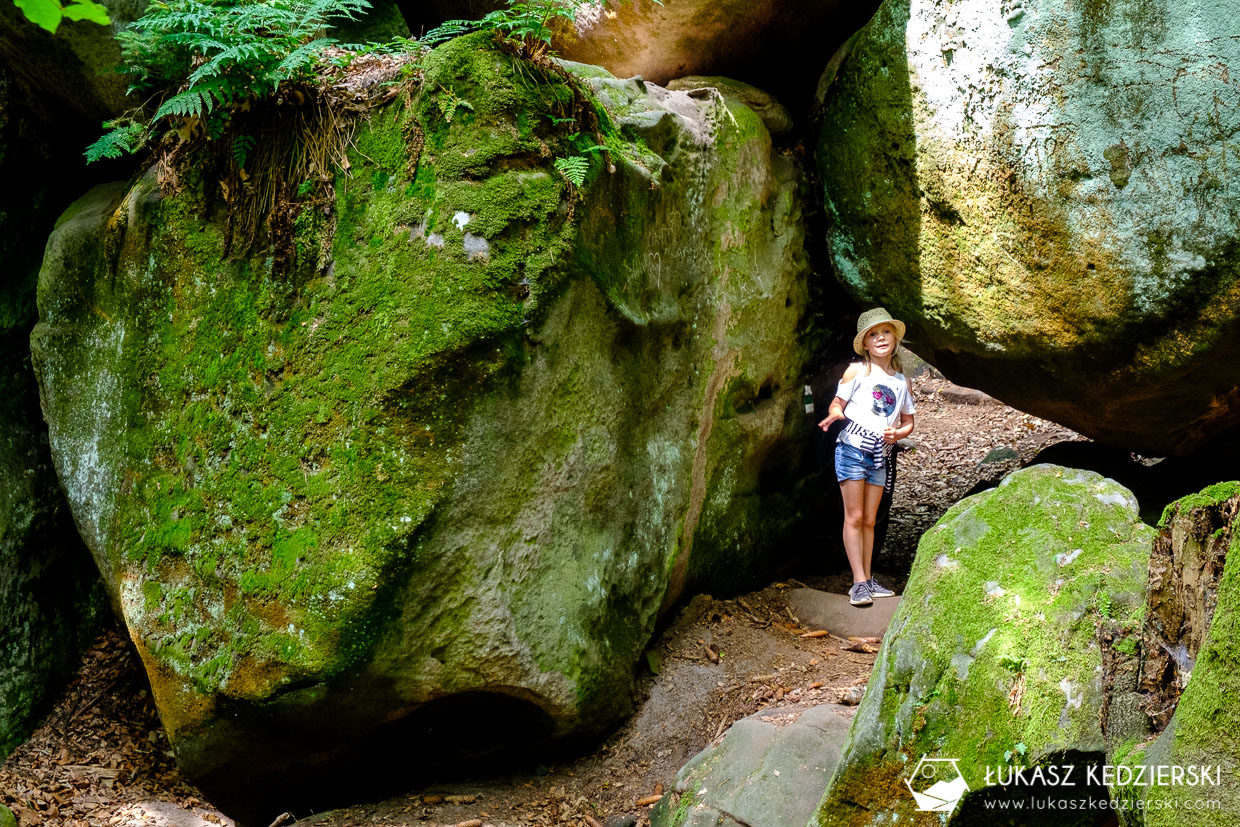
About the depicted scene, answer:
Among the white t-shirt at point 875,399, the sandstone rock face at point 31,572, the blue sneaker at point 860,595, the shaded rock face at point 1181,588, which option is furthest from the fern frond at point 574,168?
the sandstone rock face at point 31,572

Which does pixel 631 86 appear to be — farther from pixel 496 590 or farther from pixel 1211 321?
pixel 1211 321

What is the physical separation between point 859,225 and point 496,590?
3531 mm

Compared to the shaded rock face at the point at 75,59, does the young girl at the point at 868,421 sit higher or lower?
lower

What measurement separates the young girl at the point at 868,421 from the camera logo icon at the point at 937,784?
2973mm

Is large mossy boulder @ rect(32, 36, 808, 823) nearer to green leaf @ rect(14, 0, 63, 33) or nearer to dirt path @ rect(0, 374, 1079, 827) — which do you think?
dirt path @ rect(0, 374, 1079, 827)

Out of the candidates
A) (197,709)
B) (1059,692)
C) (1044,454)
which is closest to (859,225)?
(1044,454)

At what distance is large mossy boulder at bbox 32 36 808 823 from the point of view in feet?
14.4

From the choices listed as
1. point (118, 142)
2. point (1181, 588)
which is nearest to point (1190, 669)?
point (1181, 588)

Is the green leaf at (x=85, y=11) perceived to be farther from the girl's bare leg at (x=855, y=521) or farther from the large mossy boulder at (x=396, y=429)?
the girl's bare leg at (x=855, y=521)

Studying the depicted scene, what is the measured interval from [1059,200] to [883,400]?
1.49 metres

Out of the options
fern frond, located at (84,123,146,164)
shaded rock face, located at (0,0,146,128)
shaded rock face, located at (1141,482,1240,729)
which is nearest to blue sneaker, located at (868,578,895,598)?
shaded rock face, located at (1141,482,1240,729)

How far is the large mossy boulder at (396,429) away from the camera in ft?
14.4

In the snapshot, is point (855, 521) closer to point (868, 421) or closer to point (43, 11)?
point (868, 421)

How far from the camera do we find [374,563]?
430cm
